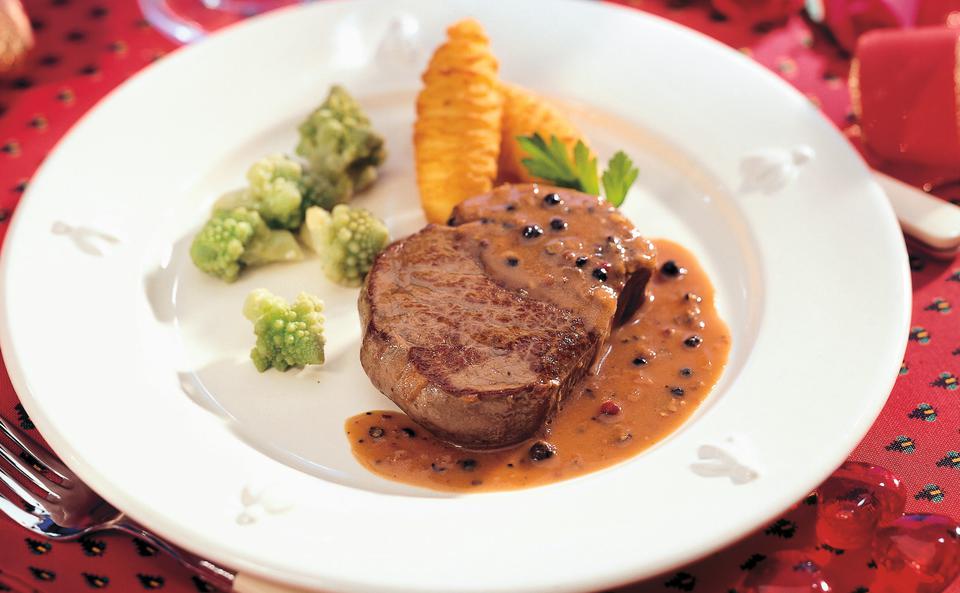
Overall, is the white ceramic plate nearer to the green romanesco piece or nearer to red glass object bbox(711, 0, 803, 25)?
the green romanesco piece

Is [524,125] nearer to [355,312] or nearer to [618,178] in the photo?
[618,178]

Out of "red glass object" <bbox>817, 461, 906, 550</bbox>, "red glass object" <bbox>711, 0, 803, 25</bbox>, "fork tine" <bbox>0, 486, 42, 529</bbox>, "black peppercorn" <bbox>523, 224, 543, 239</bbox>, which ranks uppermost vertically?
"red glass object" <bbox>711, 0, 803, 25</bbox>

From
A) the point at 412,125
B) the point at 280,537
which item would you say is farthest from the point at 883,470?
the point at 412,125

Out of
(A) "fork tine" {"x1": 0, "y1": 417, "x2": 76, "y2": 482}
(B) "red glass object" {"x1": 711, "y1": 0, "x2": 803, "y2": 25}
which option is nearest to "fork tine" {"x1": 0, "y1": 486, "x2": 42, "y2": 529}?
(A) "fork tine" {"x1": 0, "y1": 417, "x2": 76, "y2": 482}

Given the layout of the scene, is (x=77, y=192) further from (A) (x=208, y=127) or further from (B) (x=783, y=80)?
(B) (x=783, y=80)

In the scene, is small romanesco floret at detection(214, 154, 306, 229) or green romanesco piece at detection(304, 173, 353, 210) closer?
small romanesco floret at detection(214, 154, 306, 229)

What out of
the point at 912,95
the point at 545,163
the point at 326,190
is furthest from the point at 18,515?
the point at 912,95

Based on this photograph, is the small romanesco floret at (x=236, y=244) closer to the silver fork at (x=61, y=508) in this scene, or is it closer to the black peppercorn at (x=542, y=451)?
the silver fork at (x=61, y=508)
